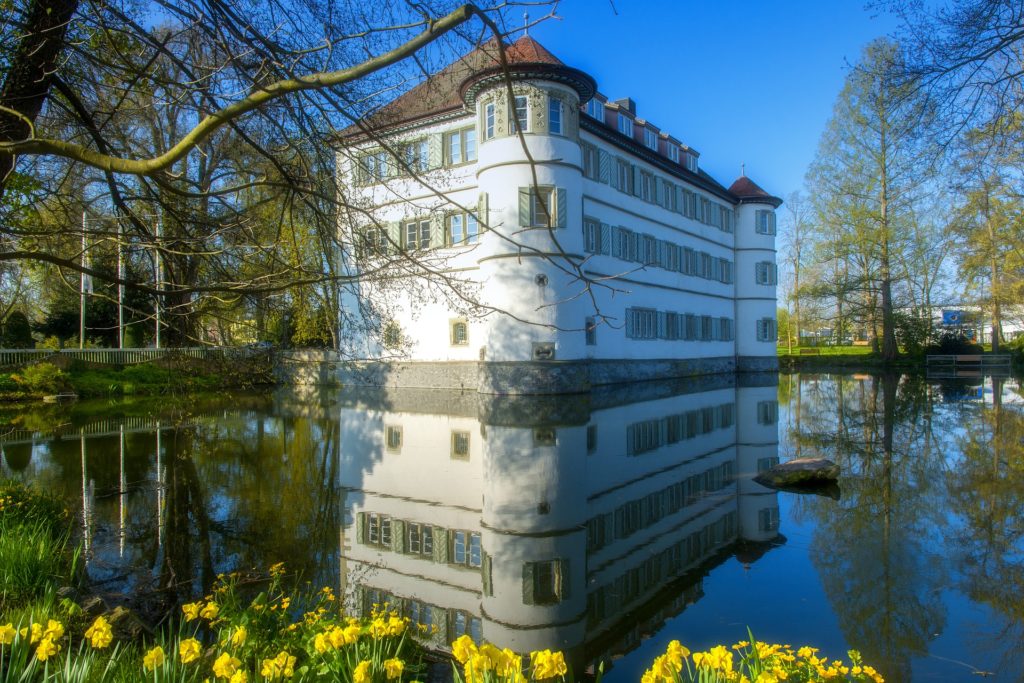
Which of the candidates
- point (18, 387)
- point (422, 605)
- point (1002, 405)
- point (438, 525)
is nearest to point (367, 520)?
point (438, 525)

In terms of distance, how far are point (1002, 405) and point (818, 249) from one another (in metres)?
20.0

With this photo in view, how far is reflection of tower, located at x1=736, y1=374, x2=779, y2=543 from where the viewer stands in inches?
265

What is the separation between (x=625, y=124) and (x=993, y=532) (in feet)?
87.7

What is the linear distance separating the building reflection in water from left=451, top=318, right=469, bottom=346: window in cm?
983

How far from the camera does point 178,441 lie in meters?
12.9

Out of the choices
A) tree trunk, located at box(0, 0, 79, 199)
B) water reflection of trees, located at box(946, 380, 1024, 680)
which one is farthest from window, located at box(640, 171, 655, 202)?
tree trunk, located at box(0, 0, 79, 199)

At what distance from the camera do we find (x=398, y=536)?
6.42 metres

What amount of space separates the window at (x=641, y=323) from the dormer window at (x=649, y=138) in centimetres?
890

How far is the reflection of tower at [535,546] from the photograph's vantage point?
4.42 meters

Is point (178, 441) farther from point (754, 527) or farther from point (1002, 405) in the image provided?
point (1002, 405)

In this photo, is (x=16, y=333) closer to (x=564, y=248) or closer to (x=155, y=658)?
(x=564, y=248)

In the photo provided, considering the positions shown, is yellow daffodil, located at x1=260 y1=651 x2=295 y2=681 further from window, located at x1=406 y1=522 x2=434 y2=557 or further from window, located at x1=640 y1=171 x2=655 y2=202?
window, located at x1=640 y1=171 x2=655 y2=202

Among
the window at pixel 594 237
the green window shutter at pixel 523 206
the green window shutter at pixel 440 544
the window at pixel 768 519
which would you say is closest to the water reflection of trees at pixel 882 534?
the window at pixel 768 519

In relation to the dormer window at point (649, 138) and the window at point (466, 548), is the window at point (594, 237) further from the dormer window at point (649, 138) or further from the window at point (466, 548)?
the window at point (466, 548)
